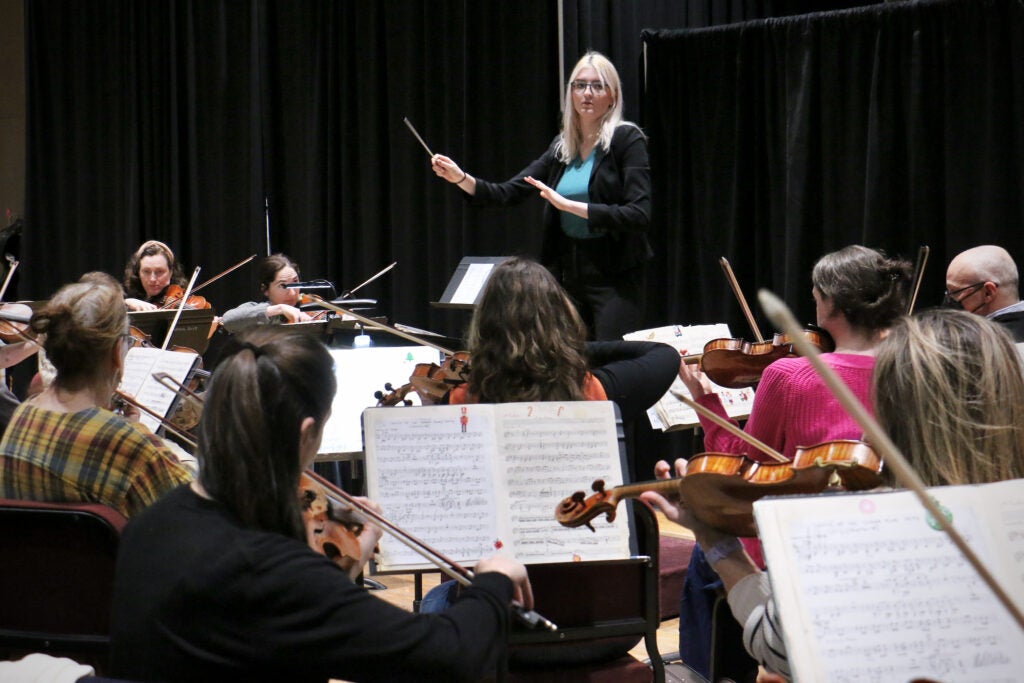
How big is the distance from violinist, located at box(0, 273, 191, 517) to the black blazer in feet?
8.20

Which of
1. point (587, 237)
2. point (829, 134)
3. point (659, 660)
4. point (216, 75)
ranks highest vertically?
point (216, 75)

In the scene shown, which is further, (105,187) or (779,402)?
(105,187)

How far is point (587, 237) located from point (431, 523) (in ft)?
8.12

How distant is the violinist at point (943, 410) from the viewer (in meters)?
1.69

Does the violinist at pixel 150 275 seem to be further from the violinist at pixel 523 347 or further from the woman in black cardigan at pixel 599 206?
the violinist at pixel 523 347

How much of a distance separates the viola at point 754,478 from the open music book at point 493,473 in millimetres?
494

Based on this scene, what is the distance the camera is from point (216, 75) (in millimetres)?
7277

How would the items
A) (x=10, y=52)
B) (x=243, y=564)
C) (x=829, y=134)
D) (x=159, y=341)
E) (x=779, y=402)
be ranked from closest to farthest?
(x=243, y=564)
(x=779, y=402)
(x=159, y=341)
(x=829, y=134)
(x=10, y=52)

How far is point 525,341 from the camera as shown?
8.52ft

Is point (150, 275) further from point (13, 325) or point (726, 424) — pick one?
point (726, 424)

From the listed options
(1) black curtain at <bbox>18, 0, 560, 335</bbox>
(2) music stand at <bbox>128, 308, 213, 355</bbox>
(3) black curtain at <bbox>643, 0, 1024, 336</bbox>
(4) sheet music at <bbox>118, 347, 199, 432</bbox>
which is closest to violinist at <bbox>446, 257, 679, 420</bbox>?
(4) sheet music at <bbox>118, 347, 199, 432</bbox>

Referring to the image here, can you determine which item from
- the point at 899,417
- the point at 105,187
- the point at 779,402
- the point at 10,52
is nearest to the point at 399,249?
the point at 105,187

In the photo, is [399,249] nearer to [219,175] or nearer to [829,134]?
[219,175]

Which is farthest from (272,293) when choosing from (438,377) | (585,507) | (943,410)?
(943,410)
